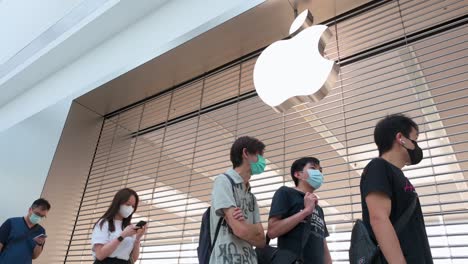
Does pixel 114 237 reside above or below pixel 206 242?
above

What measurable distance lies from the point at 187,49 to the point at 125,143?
137 centimetres

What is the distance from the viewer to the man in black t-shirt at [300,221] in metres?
1.50

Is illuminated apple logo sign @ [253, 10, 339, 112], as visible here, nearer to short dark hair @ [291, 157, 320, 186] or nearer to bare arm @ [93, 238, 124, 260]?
short dark hair @ [291, 157, 320, 186]

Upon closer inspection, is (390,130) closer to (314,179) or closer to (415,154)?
(415,154)

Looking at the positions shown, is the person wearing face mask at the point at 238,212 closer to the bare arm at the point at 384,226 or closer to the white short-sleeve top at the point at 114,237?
the bare arm at the point at 384,226

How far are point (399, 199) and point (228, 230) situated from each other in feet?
1.98

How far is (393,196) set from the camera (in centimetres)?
120

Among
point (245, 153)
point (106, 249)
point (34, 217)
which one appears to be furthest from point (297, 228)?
point (34, 217)

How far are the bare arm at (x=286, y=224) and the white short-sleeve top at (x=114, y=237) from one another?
35.7 inches

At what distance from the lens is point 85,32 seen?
11.2ft

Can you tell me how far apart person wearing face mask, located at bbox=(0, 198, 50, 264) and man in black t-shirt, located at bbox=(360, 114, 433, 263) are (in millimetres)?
2293

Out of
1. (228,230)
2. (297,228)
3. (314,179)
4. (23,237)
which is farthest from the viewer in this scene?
(23,237)

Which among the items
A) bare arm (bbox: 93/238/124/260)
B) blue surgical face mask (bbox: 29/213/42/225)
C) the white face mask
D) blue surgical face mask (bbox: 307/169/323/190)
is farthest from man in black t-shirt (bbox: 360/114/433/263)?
blue surgical face mask (bbox: 29/213/42/225)

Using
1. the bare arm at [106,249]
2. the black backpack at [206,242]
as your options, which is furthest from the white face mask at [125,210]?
the black backpack at [206,242]
